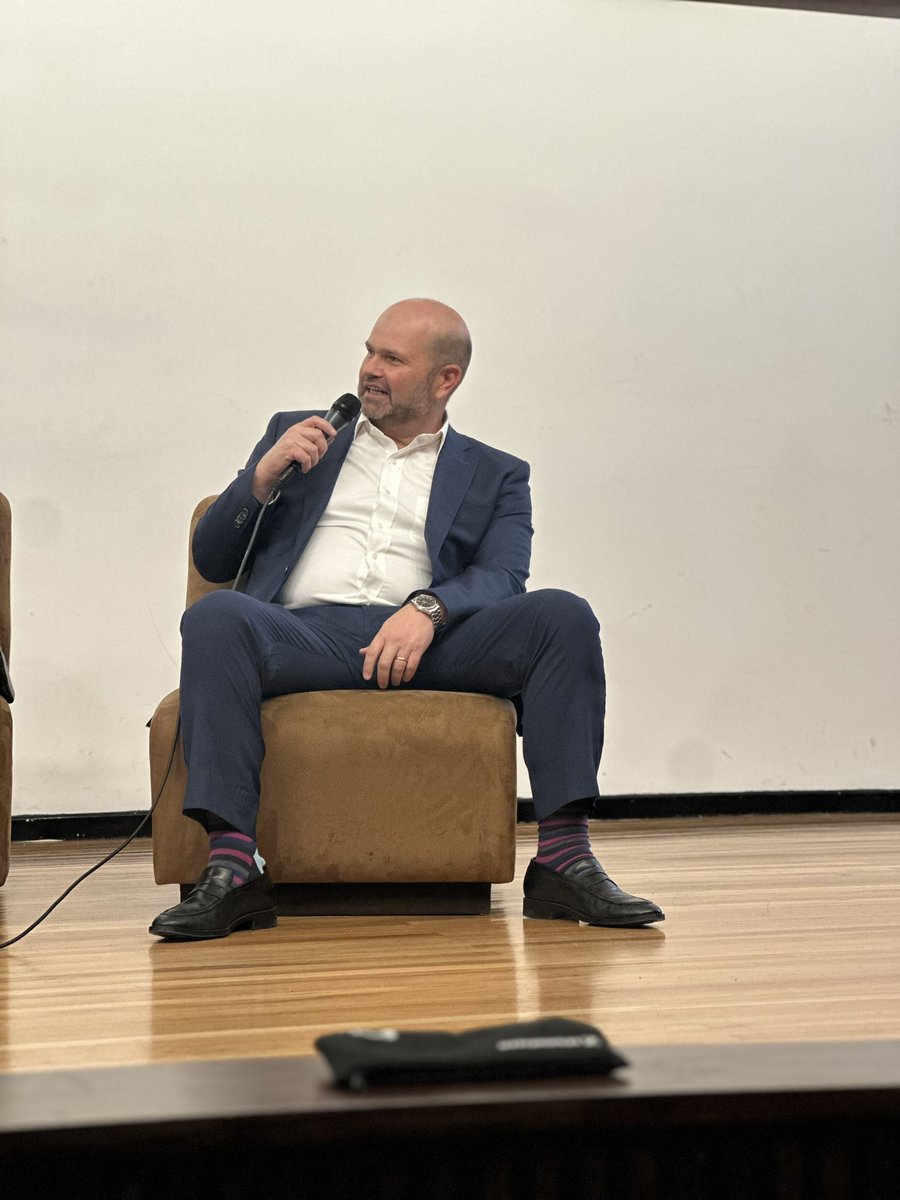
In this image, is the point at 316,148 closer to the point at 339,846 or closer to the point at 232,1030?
the point at 339,846

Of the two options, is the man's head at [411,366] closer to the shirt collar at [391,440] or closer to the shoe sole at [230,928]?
the shirt collar at [391,440]

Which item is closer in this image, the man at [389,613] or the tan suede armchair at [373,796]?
Answer: the man at [389,613]

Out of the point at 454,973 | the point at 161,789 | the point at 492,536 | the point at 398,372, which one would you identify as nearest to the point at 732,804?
the point at 492,536

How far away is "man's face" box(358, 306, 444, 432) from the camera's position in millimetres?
2848

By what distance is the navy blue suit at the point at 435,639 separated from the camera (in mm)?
2406

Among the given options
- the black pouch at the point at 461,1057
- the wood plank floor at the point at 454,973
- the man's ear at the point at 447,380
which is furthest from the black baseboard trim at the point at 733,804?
the black pouch at the point at 461,1057

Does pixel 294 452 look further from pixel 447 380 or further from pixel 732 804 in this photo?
pixel 732 804

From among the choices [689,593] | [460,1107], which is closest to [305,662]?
[460,1107]

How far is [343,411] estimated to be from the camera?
9.16 ft

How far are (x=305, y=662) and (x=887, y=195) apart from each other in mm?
3357

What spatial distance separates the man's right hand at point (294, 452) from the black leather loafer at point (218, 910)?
2.40ft

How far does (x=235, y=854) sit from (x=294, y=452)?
747mm

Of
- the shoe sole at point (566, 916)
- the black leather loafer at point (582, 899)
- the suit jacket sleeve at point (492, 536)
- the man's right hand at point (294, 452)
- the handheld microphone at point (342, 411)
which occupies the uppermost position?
the handheld microphone at point (342, 411)

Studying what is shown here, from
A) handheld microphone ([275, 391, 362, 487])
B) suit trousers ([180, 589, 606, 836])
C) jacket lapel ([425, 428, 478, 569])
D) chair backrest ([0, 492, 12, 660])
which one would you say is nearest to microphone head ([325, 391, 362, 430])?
handheld microphone ([275, 391, 362, 487])
